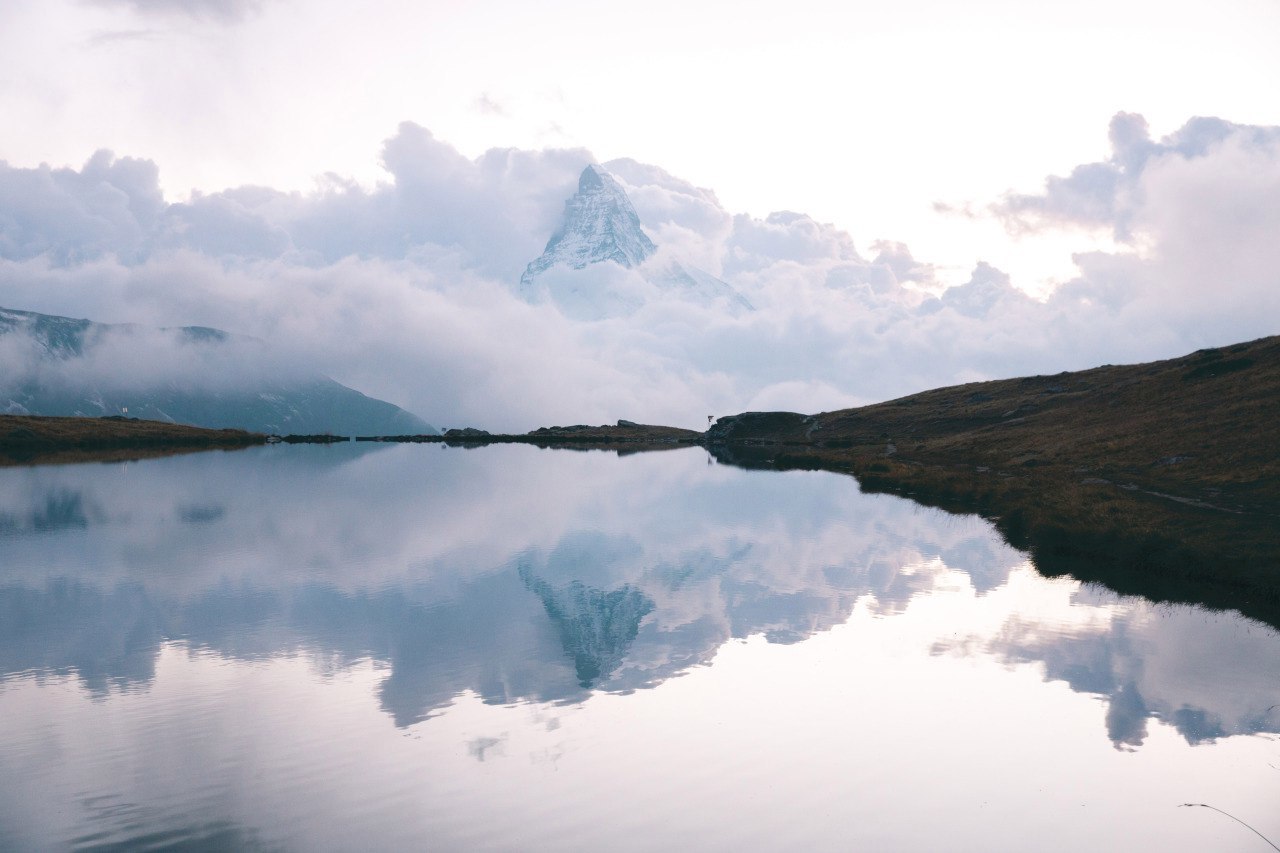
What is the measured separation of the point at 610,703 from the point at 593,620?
9.78 metres

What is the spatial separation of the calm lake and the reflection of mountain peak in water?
0.70ft

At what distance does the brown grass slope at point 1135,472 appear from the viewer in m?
41.9

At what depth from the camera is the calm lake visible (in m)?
17.8

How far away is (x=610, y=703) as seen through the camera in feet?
84.7

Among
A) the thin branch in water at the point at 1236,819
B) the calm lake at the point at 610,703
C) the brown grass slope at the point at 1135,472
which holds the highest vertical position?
the brown grass slope at the point at 1135,472

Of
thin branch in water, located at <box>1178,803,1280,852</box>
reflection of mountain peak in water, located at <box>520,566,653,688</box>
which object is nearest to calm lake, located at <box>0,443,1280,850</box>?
thin branch in water, located at <box>1178,803,1280,852</box>

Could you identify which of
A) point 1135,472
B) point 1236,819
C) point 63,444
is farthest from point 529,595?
point 63,444

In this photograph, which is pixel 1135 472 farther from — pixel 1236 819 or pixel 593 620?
pixel 1236 819

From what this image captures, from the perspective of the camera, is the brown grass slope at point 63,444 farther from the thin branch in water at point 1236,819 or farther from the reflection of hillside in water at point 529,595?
the thin branch in water at point 1236,819

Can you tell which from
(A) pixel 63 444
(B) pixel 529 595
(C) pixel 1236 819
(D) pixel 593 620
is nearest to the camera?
(C) pixel 1236 819

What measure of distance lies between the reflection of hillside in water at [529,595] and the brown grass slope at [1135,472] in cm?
357

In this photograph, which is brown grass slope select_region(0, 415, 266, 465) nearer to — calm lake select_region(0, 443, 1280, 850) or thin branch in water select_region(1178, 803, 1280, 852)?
calm lake select_region(0, 443, 1280, 850)

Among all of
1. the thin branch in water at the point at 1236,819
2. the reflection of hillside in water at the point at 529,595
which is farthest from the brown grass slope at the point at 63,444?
the thin branch in water at the point at 1236,819

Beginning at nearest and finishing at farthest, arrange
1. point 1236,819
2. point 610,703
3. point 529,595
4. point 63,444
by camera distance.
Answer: point 1236,819, point 610,703, point 529,595, point 63,444
